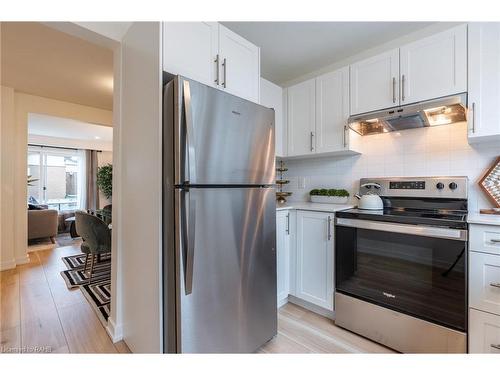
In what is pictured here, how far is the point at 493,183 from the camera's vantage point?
1652 mm

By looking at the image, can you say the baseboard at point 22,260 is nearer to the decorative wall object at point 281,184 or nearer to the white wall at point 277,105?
the decorative wall object at point 281,184

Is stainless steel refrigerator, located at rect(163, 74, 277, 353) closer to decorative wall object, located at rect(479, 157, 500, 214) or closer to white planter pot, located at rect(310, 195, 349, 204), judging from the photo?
white planter pot, located at rect(310, 195, 349, 204)

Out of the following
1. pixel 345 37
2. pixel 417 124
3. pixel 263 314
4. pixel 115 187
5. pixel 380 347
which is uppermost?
pixel 345 37

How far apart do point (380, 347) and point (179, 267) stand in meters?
1.49

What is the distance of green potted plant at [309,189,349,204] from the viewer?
230cm

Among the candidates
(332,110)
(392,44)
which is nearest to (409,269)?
(332,110)

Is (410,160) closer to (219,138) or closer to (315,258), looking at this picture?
(315,258)

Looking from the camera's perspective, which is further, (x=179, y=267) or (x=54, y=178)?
(x=54, y=178)

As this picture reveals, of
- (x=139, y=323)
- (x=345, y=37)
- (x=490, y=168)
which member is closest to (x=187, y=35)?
(x=345, y=37)

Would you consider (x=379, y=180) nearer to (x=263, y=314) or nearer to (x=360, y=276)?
(x=360, y=276)
